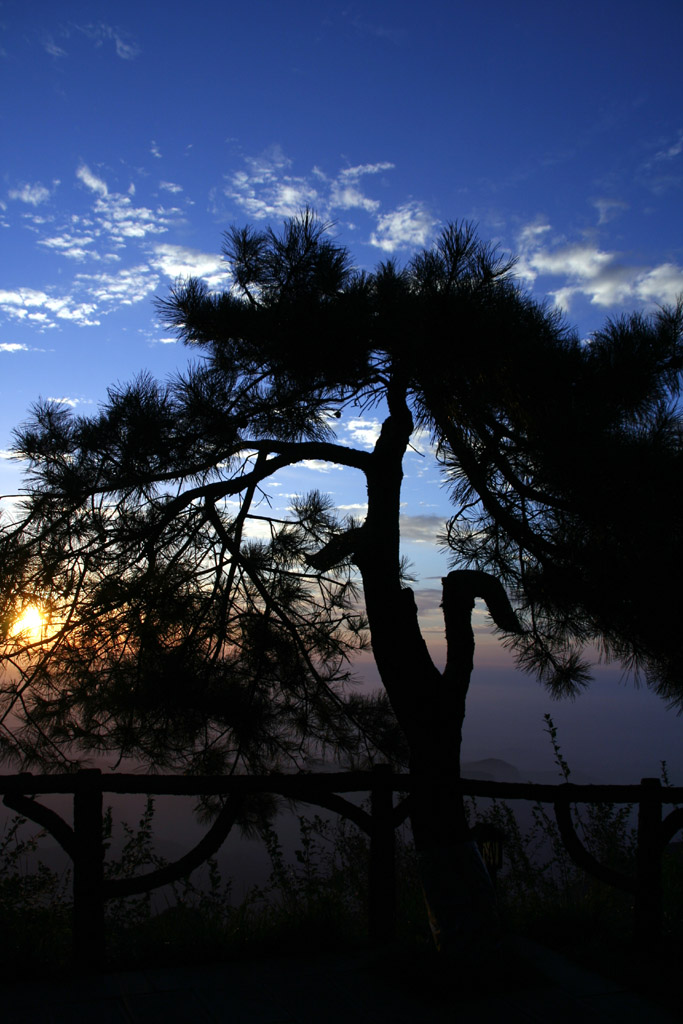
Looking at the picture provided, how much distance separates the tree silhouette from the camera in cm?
381

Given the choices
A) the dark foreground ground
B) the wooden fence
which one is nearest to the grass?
the dark foreground ground

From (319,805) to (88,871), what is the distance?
1209 millimetres

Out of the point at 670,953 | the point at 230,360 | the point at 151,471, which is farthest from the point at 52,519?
the point at 670,953

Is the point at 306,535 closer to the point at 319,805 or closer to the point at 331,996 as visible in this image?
the point at 319,805

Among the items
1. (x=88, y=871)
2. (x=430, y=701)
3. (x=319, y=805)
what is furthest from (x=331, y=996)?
(x=430, y=701)

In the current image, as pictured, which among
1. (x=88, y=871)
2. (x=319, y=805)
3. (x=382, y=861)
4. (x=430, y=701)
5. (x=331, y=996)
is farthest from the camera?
(x=319, y=805)

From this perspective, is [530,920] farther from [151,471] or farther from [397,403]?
[151,471]

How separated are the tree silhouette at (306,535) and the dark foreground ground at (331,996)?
2.18 ft

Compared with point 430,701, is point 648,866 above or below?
below

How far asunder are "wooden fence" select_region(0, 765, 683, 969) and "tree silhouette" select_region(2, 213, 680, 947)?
1.28ft

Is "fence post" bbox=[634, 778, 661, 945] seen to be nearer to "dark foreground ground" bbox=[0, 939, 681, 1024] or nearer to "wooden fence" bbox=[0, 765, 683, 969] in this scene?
"wooden fence" bbox=[0, 765, 683, 969]

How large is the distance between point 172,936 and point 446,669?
1.90 meters

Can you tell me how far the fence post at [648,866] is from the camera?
12.9 ft

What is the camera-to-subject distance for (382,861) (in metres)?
3.78
